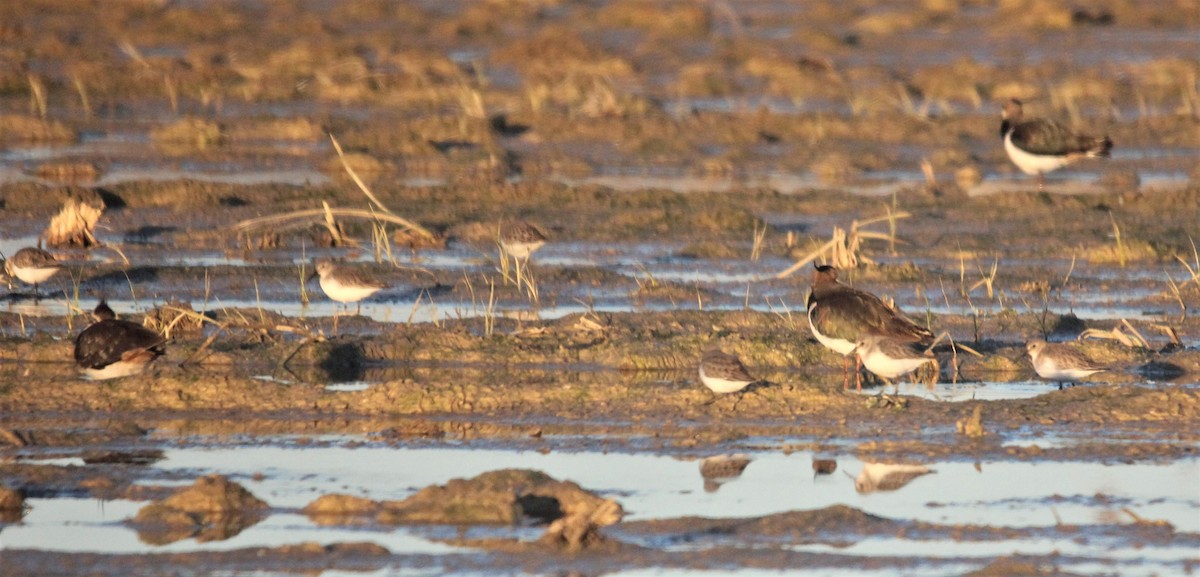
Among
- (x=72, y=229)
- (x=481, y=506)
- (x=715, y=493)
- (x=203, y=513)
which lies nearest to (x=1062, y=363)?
(x=715, y=493)

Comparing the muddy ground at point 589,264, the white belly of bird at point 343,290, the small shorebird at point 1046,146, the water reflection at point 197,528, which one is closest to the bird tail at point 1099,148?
the small shorebird at point 1046,146

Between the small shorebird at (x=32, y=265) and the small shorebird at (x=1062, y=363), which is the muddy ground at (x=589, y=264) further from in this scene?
the small shorebird at (x=32, y=265)

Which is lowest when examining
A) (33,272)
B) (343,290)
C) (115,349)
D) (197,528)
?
(197,528)

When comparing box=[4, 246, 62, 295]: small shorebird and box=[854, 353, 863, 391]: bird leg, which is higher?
box=[4, 246, 62, 295]: small shorebird

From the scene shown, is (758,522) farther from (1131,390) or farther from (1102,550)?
(1131,390)

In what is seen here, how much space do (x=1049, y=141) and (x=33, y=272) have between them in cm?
1144

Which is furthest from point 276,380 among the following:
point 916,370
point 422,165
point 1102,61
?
point 1102,61

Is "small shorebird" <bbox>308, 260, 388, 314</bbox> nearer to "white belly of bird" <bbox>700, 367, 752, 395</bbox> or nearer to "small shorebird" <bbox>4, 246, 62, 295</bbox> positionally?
"small shorebird" <bbox>4, 246, 62, 295</bbox>

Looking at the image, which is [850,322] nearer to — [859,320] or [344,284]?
[859,320]

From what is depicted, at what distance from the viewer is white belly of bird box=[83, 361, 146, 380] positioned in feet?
35.4

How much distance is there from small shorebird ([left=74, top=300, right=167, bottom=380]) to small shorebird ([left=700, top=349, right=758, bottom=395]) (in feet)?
10.4

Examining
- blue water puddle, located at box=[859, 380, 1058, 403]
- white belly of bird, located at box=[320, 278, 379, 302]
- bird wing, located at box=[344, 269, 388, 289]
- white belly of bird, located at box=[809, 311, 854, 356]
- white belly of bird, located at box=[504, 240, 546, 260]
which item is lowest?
blue water puddle, located at box=[859, 380, 1058, 403]

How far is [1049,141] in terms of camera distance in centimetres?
2067

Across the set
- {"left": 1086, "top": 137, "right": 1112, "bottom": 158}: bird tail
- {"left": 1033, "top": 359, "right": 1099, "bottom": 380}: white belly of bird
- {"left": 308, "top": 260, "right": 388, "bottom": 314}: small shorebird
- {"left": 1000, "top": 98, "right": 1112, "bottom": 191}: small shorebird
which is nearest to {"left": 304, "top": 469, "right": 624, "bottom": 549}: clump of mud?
{"left": 1033, "top": 359, "right": 1099, "bottom": 380}: white belly of bird
